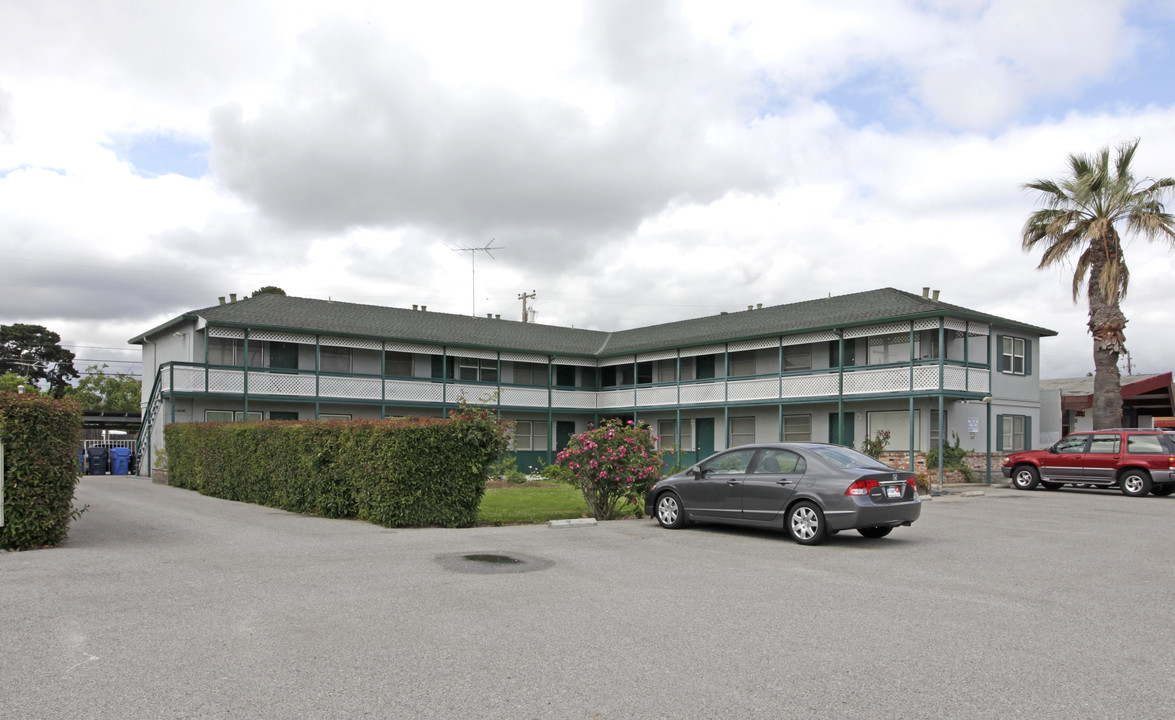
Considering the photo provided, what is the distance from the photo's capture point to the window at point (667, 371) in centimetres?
3757

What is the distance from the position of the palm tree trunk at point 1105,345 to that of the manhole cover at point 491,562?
2356 cm

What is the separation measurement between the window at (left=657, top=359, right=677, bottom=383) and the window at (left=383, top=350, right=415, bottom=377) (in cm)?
1097

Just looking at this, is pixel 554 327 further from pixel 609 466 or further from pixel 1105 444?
pixel 609 466

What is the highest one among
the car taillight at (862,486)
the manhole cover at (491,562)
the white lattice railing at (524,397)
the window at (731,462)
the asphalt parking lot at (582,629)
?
the white lattice railing at (524,397)

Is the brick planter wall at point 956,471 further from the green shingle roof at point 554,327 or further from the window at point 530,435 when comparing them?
the window at point 530,435

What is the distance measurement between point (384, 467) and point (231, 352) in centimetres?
1942

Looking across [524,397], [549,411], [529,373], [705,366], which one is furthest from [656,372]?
[524,397]

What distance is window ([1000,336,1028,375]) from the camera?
98.7 ft

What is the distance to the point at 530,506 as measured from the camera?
1780 cm

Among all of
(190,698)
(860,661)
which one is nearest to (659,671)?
(860,661)

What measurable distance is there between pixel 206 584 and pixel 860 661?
6.02 metres

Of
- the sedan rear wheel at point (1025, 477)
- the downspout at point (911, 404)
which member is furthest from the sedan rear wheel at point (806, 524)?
the downspout at point (911, 404)

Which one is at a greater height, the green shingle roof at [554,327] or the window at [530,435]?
the green shingle roof at [554,327]

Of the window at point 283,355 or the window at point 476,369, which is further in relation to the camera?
the window at point 476,369
